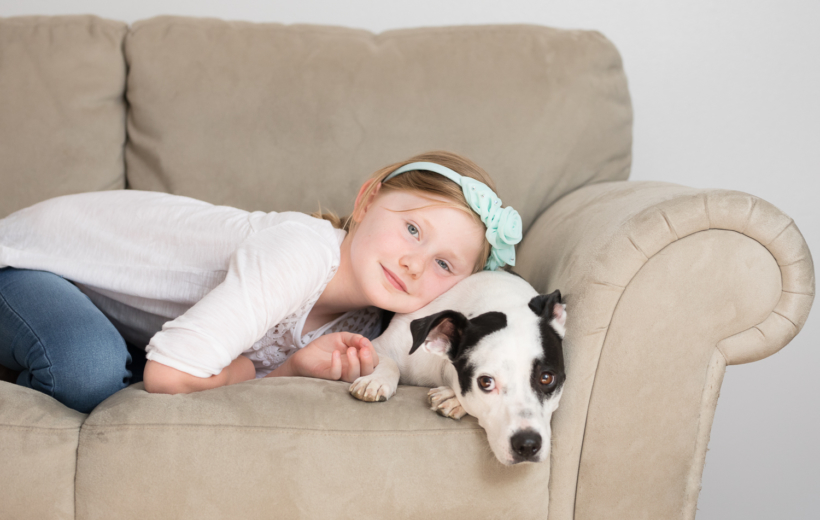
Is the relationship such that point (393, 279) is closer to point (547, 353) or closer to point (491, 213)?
point (491, 213)

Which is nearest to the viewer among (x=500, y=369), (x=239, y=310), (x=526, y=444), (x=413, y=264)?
(x=526, y=444)

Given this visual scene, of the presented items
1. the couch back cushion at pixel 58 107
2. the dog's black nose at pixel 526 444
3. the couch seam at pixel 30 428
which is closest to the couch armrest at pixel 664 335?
the dog's black nose at pixel 526 444

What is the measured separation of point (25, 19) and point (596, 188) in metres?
2.26

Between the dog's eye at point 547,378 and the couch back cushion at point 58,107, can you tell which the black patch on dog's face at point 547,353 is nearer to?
the dog's eye at point 547,378

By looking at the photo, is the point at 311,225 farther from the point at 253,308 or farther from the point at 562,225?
the point at 562,225

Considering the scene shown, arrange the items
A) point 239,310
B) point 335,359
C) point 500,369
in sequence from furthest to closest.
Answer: point 335,359 → point 239,310 → point 500,369

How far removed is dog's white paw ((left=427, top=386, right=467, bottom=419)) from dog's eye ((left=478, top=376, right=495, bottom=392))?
7cm

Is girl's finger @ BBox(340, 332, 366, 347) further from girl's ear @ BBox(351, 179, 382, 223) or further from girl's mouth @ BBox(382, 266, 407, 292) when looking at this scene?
girl's ear @ BBox(351, 179, 382, 223)

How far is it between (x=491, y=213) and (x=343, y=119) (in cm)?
85

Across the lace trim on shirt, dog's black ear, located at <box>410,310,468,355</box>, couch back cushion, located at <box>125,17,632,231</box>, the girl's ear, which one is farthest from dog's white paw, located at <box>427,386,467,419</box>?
couch back cushion, located at <box>125,17,632,231</box>

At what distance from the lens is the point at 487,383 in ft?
4.00

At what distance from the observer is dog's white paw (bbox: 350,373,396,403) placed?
124cm

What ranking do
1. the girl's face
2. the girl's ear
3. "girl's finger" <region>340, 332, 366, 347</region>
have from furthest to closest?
the girl's ear < the girl's face < "girl's finger" <region>340, 332, 366, 347</region>

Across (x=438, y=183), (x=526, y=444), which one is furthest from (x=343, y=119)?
(x=526, y=444)
